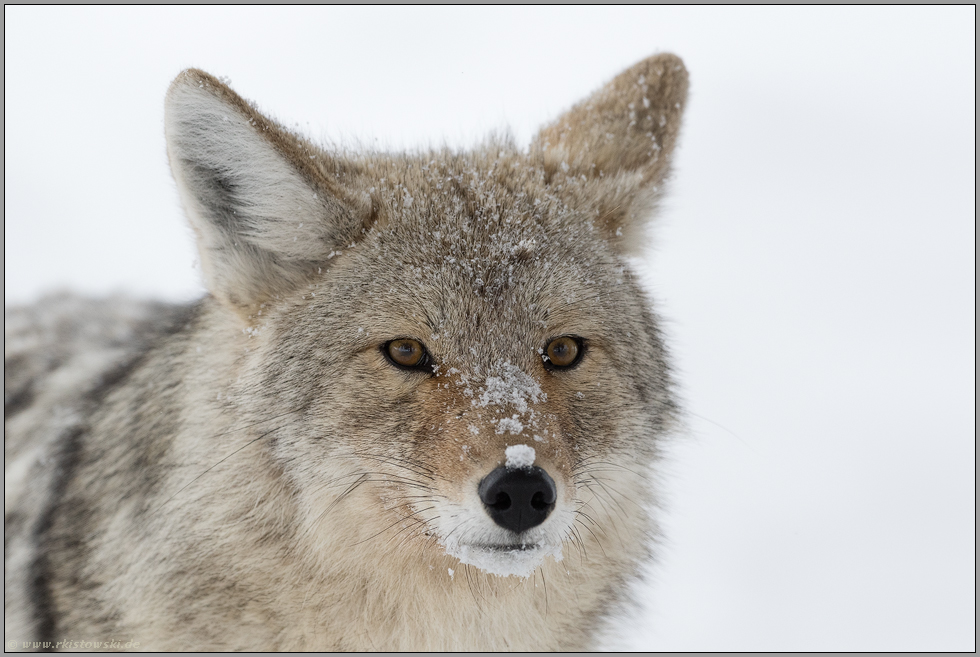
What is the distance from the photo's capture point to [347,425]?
3.15m

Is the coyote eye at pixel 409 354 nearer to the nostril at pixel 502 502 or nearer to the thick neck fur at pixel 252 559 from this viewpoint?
the thick neck fur at pixel 252 559

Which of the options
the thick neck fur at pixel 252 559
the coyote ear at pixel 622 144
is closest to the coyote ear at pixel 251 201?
the thick neck fur at pixel 252 559

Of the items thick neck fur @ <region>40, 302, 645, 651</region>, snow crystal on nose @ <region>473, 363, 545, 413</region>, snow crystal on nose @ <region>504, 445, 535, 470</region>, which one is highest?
snow crystal on nose @ <region>473, 363, 545, 413</region>

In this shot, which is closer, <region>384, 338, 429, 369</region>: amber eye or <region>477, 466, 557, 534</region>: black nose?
<region>477, 466, 557, 534</region>: black nose

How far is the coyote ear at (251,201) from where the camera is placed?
126 inches

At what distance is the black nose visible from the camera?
2.72 meters

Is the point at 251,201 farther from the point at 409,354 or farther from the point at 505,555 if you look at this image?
the point at 505,555

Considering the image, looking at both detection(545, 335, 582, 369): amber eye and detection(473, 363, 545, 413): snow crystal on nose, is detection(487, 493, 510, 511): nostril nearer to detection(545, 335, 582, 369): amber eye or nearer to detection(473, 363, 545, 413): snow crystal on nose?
detection(473, 363, 545, 413): snow crystal on nose

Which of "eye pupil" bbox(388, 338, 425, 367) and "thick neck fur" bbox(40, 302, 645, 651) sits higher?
"eye pupil" bbox(388, 338, 425, 367)

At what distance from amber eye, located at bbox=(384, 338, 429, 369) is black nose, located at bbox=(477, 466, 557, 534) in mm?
635

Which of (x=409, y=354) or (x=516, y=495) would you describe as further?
(x=409, y=354)

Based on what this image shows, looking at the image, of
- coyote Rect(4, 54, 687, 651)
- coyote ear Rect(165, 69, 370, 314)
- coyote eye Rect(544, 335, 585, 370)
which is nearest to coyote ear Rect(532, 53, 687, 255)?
coyote Rect(4, 54, 687, 651)

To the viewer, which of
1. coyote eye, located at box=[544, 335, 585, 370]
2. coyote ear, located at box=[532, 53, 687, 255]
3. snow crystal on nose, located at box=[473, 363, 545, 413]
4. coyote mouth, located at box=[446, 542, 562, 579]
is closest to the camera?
coyote mouth, located at box=[446, 542, 562, 579]

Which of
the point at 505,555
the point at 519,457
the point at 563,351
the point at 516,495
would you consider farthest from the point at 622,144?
the point at 505,555
